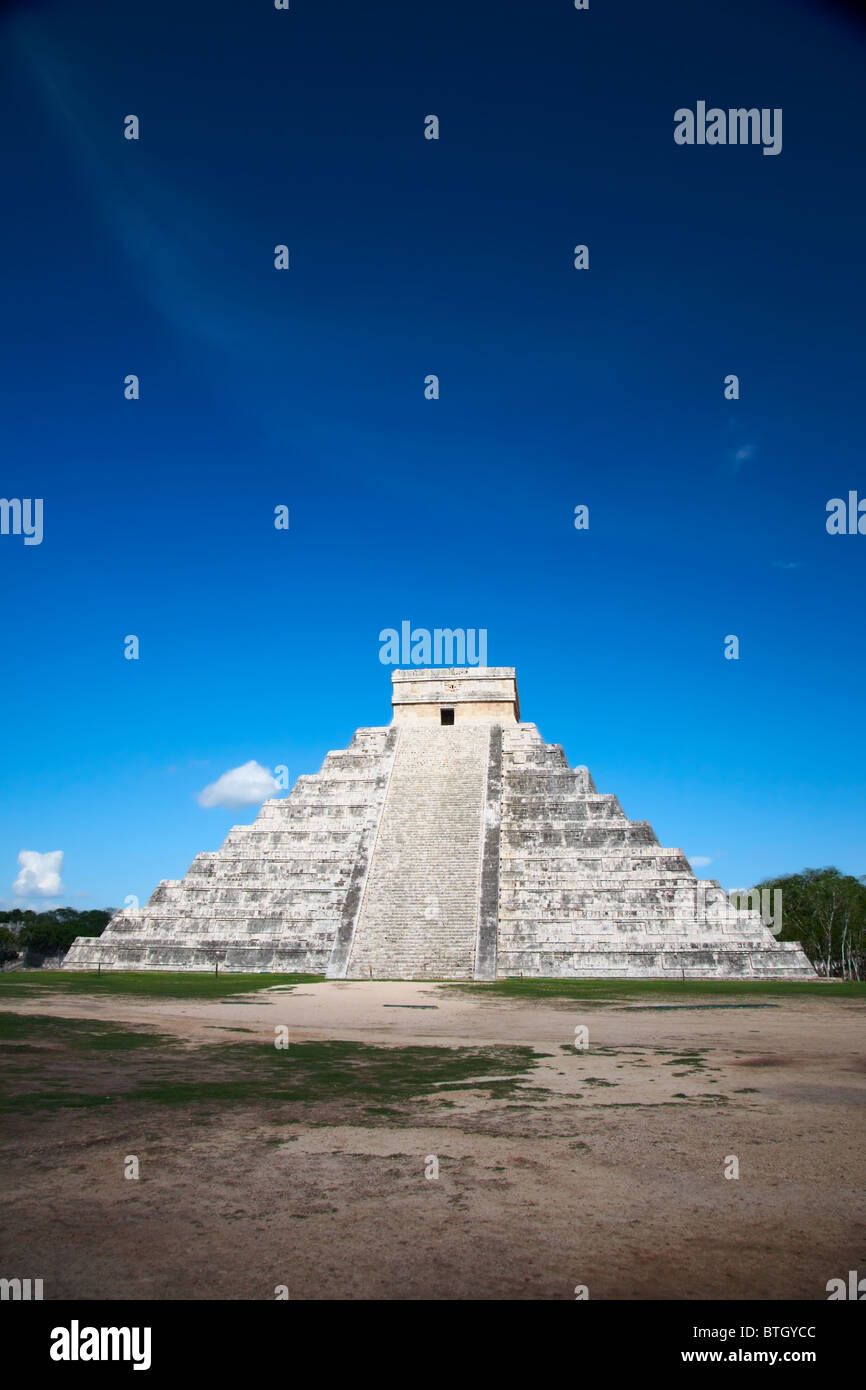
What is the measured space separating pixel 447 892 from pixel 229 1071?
16.2 m

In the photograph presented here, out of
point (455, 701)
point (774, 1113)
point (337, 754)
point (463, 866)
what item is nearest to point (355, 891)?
point (463, 866)

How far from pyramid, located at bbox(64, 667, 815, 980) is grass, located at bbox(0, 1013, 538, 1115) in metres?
11.6

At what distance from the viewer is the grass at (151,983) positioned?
15.8 metres

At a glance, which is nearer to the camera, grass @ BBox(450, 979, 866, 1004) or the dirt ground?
the dirt ground

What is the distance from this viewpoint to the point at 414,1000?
1512 cm

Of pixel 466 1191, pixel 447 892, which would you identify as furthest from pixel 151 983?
pixel 466 1191

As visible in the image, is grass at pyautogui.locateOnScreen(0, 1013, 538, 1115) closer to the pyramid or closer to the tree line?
the pyramid

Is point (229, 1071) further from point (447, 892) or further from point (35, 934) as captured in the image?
point (35, 934)

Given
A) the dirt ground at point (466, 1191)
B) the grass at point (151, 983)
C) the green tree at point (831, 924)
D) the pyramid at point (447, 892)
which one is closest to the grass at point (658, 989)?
the pyramid at point (447, 892)

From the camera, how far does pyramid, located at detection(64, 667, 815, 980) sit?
21219mm

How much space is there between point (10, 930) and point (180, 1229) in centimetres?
6445

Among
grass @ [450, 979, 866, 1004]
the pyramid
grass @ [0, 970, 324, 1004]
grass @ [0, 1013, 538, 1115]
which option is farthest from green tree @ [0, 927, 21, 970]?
grass @ [0, 1013, 538, 1115]

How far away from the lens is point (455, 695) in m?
32.6
